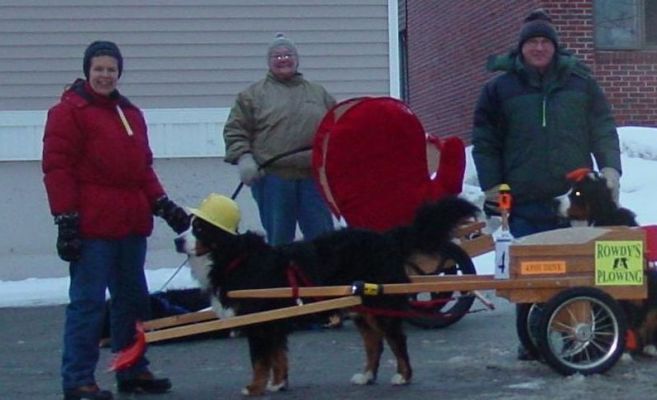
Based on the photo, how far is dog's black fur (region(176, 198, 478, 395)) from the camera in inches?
276

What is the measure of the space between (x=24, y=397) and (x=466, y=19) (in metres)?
14.6

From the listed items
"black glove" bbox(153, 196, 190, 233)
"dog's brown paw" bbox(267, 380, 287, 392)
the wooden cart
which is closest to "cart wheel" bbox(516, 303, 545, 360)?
the wooden cart

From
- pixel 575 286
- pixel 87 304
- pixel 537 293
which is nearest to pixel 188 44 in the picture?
pixel 87 304

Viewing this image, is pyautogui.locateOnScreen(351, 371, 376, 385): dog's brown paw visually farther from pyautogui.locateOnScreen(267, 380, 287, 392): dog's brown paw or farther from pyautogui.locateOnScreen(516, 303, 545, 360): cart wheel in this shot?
pyautogui.locateOnScreen(516, 303, 545, 360): cart wheel

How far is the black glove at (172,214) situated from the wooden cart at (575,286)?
4.40ft

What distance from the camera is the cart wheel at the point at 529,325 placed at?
24.1 feet

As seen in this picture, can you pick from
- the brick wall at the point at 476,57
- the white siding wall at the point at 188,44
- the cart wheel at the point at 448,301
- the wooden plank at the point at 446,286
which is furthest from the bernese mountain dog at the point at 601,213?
the brick wall at the point at 476,57

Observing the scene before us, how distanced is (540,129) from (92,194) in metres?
2.66

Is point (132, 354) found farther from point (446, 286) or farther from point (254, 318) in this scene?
point (446, 286)

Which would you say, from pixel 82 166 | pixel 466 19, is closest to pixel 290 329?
pixel 82 166

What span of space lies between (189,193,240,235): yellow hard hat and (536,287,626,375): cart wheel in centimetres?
178

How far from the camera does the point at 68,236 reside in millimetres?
6699

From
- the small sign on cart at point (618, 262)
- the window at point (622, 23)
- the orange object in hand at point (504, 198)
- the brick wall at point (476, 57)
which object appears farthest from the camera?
the window at point (622, 23)

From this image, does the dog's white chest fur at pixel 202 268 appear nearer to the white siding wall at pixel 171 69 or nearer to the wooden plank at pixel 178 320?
the wooden plank at pixel 178 320
